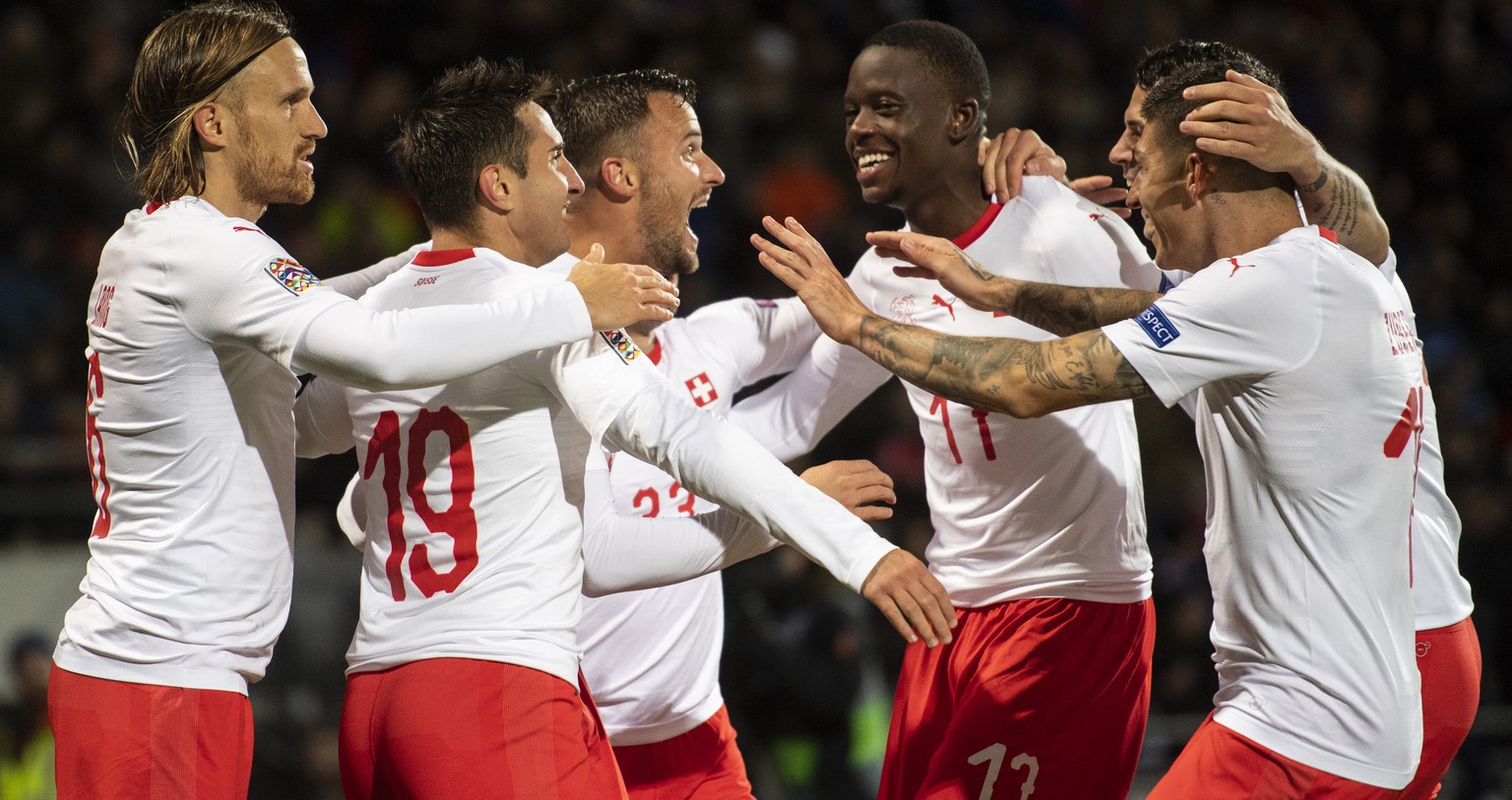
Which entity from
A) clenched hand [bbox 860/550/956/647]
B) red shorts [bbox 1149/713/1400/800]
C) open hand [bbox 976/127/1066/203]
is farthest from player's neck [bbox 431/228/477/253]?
red shorts [bbox 1149/713/1400/800]

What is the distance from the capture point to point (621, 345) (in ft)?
10.1

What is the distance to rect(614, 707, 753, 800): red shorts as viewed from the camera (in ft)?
13.1

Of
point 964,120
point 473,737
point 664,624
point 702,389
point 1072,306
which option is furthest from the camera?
point 964,120

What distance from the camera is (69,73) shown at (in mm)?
9008

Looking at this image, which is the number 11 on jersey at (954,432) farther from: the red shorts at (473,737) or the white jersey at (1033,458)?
the red shorts at (473,737)

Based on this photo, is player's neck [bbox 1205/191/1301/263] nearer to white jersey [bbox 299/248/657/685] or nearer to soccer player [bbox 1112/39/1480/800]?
soccer player [bbox 1112/39/1480/800]

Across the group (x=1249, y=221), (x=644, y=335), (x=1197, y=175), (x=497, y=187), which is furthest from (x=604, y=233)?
(x=1249, y=221)

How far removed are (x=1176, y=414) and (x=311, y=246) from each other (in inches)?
203

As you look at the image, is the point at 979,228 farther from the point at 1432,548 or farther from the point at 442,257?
the point at 442,257

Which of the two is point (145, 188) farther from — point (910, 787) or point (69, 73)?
point (69, 73)

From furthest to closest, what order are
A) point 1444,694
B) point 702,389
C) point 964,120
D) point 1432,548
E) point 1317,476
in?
point 964,120 → point 702,389 → point 1432,548 → point 1444,694 → point 1317,476

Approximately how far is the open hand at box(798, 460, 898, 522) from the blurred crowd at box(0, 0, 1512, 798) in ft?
11.5

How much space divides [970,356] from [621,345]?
2.54 feet

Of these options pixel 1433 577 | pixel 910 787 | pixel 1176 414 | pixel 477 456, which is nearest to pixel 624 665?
pixel 910 787
